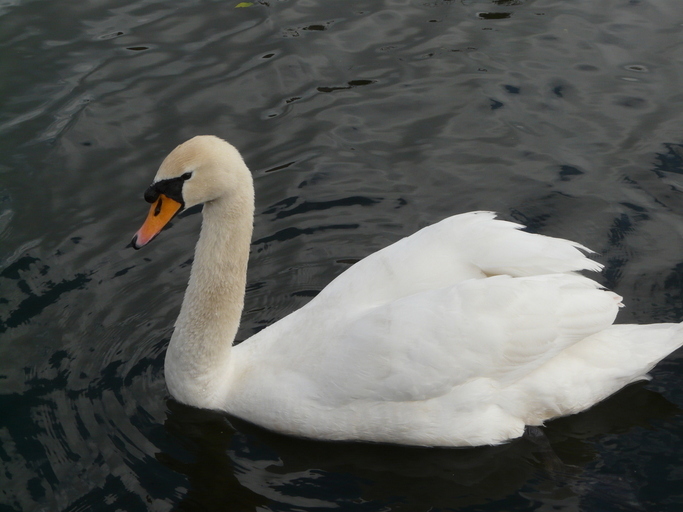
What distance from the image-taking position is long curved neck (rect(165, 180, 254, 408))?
21.5 feet

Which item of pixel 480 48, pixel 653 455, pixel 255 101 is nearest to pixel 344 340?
pixel 653 455

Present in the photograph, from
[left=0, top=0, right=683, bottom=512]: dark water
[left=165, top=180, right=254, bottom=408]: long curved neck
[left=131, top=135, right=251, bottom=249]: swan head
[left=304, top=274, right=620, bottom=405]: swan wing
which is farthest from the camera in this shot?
[left=165, top=180, right=254, bottom=408]: long curved neck

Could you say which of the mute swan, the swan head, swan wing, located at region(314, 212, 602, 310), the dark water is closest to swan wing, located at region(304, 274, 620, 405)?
the mute swan

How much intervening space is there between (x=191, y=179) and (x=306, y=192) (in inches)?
118

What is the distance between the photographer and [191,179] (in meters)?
6.23

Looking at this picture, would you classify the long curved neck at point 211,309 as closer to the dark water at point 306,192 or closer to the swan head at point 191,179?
the swan head at point 191,179

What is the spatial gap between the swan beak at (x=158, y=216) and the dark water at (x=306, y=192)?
1427 millimetres

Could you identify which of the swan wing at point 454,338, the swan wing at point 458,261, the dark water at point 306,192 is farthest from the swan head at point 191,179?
the dark water at point 306,192

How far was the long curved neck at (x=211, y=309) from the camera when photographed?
656cm

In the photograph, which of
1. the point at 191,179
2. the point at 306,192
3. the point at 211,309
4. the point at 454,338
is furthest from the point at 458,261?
the point at 306,192

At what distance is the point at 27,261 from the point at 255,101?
3399 mm

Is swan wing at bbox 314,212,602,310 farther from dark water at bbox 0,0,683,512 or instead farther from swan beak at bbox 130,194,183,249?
swan beak at bbox 130,194,183,249

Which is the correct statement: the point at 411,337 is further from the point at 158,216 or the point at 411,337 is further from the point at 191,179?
the point at 158,216

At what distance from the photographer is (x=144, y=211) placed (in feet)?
29.4
